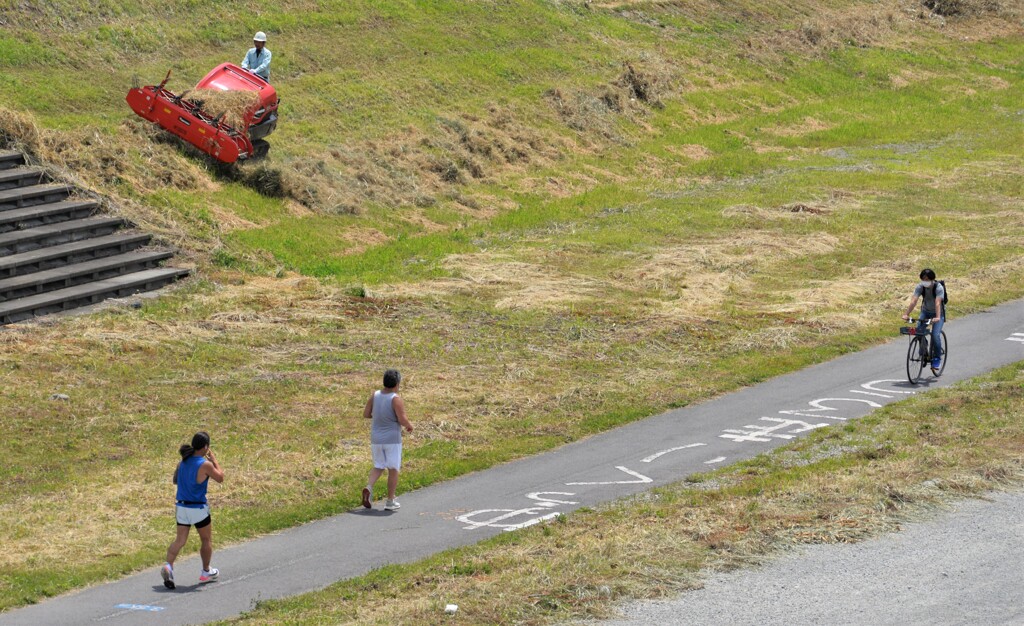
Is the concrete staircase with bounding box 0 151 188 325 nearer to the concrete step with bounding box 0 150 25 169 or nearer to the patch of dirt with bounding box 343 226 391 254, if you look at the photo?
the concrete step with bounding box 0 150 25 169

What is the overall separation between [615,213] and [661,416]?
1697 cm

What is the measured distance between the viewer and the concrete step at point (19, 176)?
2647 centimetres

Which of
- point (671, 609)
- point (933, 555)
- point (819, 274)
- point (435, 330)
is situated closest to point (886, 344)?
point (819, 274)

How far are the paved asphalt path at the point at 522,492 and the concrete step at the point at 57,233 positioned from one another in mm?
10377

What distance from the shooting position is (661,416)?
21188 millimetres

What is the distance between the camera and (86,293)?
80.8 feet

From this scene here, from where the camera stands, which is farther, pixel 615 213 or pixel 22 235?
pixel 615 213

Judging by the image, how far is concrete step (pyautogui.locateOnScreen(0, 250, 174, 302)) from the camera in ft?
78.5

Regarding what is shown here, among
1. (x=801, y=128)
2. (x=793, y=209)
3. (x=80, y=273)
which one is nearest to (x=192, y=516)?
(x=80, y=273)

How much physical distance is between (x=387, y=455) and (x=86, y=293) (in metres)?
10.5

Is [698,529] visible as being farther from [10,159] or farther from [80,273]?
Answer: [10,159]

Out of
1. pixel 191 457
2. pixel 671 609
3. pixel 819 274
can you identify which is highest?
pixel 819 274

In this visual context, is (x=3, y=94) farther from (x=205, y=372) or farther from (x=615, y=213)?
(x=615, y=213)

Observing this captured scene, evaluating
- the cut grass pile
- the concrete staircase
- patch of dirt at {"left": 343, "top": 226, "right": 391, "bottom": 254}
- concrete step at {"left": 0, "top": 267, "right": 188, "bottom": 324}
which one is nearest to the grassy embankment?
patch of dirt at {"left": 343, "top": 226, "right": 391, "bottom": 254}
